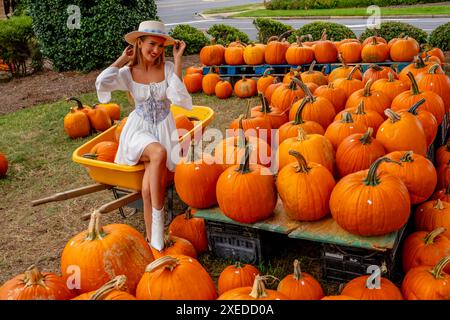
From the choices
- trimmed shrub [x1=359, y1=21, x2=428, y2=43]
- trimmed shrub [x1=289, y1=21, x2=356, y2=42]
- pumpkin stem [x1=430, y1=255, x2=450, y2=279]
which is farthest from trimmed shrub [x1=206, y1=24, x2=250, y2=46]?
pumpkin stem [x1=430, y1=255, x2=450, y2=279]

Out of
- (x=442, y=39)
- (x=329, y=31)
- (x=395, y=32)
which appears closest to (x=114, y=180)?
(x=329, y=31)

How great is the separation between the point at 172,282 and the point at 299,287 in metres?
0.67

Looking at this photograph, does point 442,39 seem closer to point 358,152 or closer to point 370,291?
point 358,152

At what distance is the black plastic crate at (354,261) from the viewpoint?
108 inches

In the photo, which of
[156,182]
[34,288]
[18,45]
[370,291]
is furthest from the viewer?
[18,45]

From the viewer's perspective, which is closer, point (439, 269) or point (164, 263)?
point (164, 263)

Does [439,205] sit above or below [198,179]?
below

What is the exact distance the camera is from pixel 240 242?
321 cm

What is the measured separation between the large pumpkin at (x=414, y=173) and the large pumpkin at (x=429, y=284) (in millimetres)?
605

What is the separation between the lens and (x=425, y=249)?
9.05ft

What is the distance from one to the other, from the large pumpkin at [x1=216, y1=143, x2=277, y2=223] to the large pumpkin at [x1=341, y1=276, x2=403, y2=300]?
2.45 ft

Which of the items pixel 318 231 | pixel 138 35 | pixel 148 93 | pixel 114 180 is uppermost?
pixel 138 35

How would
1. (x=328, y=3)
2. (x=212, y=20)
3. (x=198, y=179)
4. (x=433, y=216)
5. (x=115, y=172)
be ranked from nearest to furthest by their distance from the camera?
(x=433, y=216) → (x=198, y=179) → (x=115, y=172) → (x=212, y=20) → (x=328, y=3)
